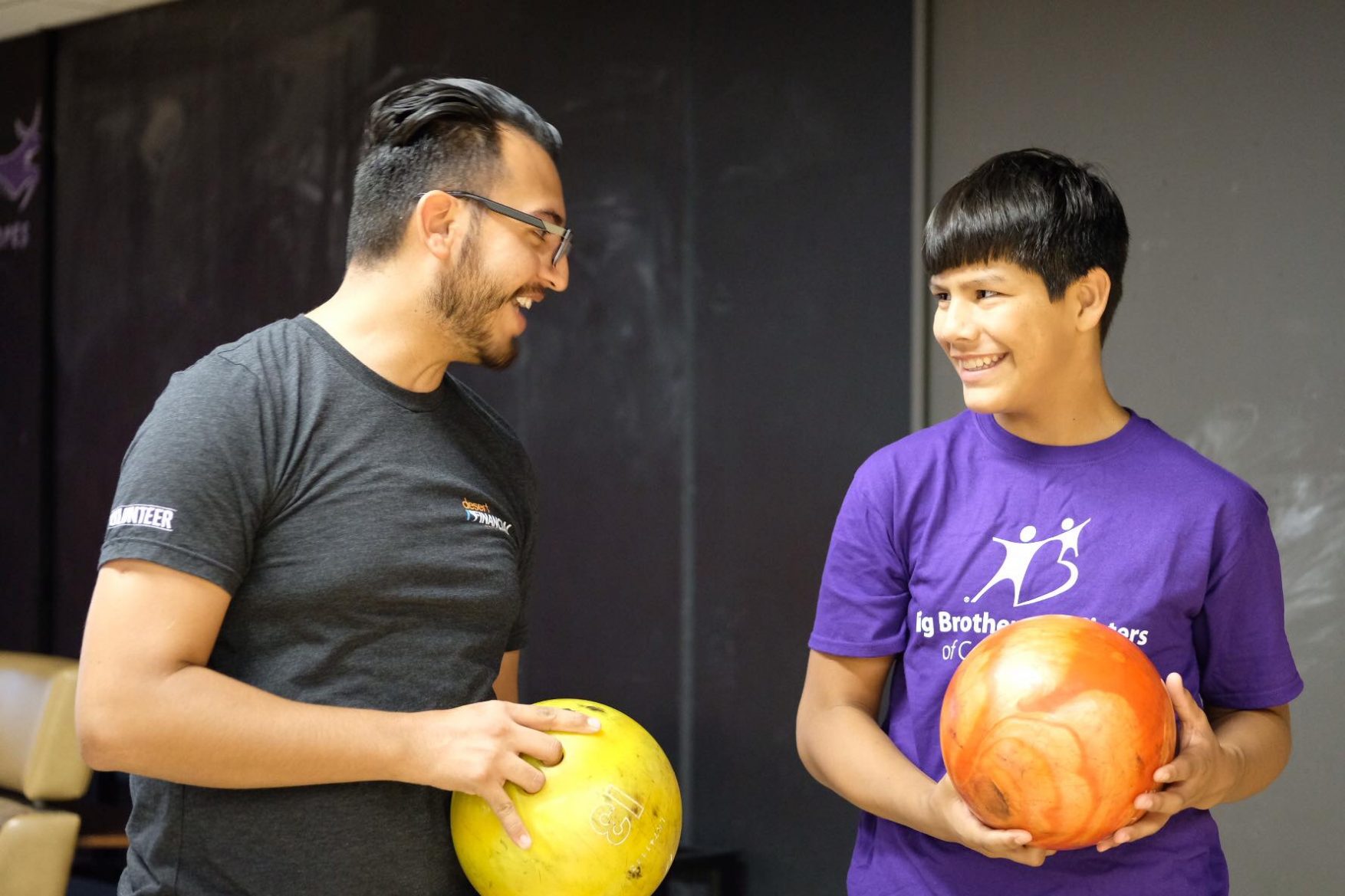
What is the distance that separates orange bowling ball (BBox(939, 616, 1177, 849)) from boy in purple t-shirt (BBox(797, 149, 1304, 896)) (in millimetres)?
143

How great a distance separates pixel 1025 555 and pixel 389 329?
2.57 feet

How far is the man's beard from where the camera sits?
1.64 meters

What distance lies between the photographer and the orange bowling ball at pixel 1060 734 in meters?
1.33

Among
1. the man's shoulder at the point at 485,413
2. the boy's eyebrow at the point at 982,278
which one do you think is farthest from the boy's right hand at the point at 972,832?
the man's shoulder at the point at 485,413

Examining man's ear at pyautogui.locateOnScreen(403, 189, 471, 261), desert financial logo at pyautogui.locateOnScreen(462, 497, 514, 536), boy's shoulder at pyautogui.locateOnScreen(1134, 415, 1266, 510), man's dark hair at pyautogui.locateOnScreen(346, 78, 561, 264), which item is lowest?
desert financial logo at pyautogui.locateOnScreen(462, 497, 514, 536)

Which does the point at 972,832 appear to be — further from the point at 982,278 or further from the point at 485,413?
the point at 485,413

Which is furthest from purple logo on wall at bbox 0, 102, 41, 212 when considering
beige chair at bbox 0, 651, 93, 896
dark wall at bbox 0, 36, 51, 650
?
beige chair at bbox 0, 651, 93, 896

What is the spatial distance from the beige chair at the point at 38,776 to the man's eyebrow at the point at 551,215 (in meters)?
2.13

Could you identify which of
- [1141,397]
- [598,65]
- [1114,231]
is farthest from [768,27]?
[1114,231]

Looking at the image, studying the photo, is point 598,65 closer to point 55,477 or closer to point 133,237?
Answer: point 133,237

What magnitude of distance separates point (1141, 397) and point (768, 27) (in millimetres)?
1419

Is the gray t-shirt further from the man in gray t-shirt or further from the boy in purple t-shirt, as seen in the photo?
the boy in purple t-shirt

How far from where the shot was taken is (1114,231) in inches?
67.0

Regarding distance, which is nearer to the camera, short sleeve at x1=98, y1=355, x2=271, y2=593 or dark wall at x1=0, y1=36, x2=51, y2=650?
short sleeve at x1=98, y1=355, x2=271, y2=593
